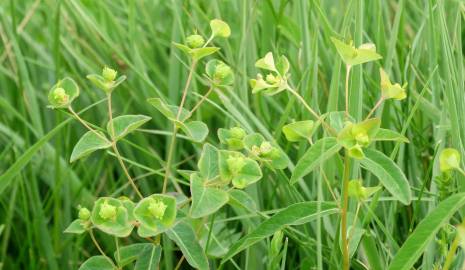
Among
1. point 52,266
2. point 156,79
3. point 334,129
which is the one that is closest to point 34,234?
point 52,266

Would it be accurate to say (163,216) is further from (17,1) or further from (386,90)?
(17,1)

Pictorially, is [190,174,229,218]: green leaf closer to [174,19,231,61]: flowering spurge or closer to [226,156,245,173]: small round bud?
[226,156,245,173]: small round bud

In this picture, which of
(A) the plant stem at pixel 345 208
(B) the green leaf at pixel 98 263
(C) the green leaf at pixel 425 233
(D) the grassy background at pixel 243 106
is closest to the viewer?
(C) the green leaf at pixel 425 233

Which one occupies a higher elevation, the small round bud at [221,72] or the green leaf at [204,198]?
the small round bud at [221,72]

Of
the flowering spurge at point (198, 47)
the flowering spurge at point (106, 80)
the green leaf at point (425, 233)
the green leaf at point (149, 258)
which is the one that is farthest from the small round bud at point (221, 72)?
the green leaf at point (425, 233)

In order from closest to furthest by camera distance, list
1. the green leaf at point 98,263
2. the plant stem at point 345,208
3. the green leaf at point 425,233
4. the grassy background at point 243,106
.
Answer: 1. the green leaf at point 425,233
2. the plant stem at point 345,208
3. the green leaf at point 98,263
4. the grassy background at point 243,106

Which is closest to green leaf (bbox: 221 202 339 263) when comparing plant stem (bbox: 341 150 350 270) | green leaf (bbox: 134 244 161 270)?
plant stem (bbox: 341 150 350 270)

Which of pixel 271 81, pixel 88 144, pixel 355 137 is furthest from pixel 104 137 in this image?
pixel 355 137

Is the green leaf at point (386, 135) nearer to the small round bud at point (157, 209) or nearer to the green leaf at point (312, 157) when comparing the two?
the green leaf at point (312, 157)
